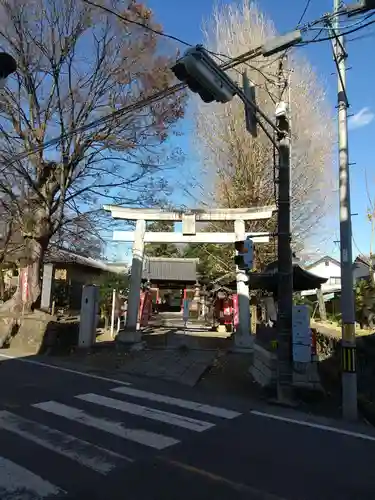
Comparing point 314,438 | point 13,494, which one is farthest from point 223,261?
point 13,494

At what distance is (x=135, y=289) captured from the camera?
1558cm

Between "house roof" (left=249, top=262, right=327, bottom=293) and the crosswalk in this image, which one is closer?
the crosswalk

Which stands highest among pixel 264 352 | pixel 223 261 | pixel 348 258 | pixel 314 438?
pixel 223 261

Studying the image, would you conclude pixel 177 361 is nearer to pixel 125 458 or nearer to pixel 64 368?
pixel 64 368

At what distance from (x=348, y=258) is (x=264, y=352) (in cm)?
325

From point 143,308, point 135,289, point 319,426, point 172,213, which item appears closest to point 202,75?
point 319,426

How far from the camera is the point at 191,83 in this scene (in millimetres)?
6633

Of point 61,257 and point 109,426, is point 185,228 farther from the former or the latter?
point 61,257

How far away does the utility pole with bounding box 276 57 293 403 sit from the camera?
9.20 meters

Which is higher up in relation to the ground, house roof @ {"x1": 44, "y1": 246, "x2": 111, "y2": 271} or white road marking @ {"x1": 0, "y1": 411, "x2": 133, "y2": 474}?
house roof @ {"x1": 44, "y1": 246, "x2": 111, "y2": 271}

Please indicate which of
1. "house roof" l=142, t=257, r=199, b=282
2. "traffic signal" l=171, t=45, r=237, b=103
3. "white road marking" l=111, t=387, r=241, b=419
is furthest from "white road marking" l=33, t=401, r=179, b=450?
"house roof" l=142, t=257, r=199, b=282

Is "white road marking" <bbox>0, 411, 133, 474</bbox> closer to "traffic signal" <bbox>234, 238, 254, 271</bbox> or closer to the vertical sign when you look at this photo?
"traffic signal" <bbox>234, 238, 254, 271</bbox>

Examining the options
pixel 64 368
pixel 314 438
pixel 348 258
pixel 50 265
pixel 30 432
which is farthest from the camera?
pixel 50 265

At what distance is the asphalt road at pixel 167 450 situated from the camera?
4402 mm
